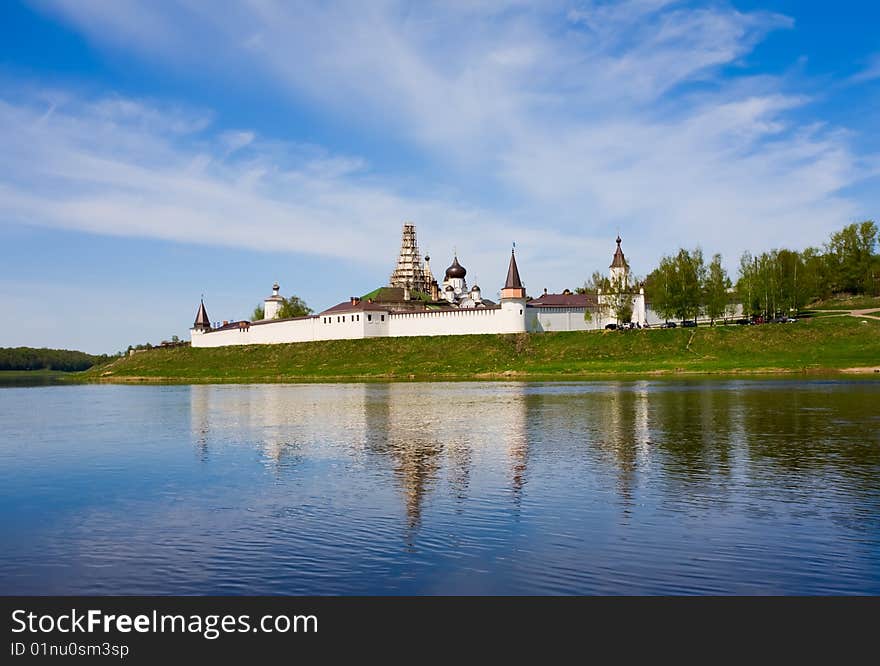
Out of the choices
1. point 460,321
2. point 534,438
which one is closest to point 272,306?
point 460,321

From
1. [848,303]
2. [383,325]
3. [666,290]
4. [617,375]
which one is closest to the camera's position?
[617,375]

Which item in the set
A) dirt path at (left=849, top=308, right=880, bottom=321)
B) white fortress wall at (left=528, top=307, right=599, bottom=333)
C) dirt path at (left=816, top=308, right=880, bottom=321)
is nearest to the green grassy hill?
dirt path at (left=849, top=308, right=880, bottom=321)

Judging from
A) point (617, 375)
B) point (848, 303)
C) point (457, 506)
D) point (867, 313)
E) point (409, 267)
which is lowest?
point (457, 506)

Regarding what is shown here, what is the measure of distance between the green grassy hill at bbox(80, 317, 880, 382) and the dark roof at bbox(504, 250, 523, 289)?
674 centimetres

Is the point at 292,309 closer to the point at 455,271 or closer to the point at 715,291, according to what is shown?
the point at 455,271

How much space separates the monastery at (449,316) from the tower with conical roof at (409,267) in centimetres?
819

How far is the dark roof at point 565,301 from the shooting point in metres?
101

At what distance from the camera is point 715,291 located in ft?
311

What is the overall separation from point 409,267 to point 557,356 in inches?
2625

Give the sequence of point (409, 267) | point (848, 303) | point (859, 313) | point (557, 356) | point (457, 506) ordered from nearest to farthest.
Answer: point (457, 506) < point (557, 356) < point (859, 313) < point (848, 303) < point (409, 267)

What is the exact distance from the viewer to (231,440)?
28.6 m
